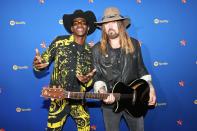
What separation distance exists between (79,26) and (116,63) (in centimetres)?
53

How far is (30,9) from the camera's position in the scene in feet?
10.00

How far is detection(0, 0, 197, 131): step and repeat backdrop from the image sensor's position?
3.05 metres

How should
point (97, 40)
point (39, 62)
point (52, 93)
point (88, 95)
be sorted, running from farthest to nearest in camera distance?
point (97, 40), point (39, 62), point (88, 95), point (52, 93)

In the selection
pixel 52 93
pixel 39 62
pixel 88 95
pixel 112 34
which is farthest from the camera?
pixel 112 34

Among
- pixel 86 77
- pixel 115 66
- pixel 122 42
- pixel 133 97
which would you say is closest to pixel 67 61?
pixel 86 77

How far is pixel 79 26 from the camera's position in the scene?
282 centimetres

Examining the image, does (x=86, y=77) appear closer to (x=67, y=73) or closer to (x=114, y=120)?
(x=67, y=73)

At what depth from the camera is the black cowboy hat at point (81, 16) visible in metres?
2.88

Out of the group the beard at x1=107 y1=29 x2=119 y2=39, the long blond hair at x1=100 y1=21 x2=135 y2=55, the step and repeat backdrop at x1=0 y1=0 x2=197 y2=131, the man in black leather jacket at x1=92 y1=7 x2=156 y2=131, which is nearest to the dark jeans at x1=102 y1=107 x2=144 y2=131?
the man in black leather jacket at x1=92 y1=7 x2=156 y2=131

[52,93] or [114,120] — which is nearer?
[52,93]

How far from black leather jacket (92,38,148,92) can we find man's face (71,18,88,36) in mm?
261

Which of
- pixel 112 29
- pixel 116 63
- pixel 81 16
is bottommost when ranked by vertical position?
pixel 116 63

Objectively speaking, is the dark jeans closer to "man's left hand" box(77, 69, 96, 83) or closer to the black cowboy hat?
"man's left hand" box(77, 69, 96, 83)

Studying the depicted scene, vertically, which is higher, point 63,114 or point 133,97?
point 133,97
